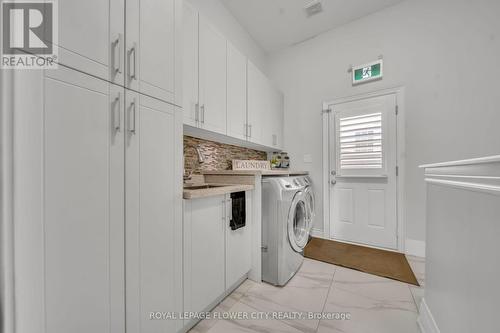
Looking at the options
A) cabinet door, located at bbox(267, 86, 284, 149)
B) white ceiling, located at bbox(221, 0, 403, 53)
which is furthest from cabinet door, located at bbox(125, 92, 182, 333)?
white ceiling, located at bbox(221, 0, 403, 53)

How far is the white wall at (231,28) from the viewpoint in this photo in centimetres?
233

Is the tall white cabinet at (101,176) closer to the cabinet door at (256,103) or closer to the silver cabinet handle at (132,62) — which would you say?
the silver cabinet handle at (132,62)

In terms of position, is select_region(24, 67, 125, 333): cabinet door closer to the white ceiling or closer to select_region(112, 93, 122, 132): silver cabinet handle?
select_region(112, 93, 122, 132): silver cabinet handle

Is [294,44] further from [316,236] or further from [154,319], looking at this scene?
[154,319]

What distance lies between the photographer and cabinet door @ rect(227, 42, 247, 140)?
7.13 ft

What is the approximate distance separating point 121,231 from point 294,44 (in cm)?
362

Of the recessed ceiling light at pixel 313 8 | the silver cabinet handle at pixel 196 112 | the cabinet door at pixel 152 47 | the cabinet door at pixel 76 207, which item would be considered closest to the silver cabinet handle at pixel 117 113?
the cabinet door at pixel 76 207

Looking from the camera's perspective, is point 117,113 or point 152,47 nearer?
point 117,113

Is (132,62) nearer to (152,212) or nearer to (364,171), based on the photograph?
(152,212)

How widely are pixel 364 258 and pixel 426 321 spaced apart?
45.9 inches

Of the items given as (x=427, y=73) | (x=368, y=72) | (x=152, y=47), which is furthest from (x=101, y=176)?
(x=427, y=73)

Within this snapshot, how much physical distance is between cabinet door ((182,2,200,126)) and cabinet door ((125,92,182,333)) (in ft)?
1.55

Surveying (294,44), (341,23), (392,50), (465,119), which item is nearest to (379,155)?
(465,119)

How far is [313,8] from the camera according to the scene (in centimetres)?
260
